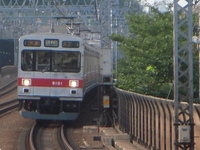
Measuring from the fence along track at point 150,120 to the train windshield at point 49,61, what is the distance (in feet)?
8.49

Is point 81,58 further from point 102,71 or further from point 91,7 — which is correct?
point 91,7

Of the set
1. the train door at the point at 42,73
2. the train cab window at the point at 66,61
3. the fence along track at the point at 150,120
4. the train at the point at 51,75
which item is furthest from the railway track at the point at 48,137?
the train cab window at the point at 66,61

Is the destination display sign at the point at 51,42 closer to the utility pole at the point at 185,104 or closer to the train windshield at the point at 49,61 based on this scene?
the train windshield at the point at 49,61

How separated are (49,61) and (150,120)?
6.11m

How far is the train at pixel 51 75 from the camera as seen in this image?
16156 mm

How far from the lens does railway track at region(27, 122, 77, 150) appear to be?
13.3m

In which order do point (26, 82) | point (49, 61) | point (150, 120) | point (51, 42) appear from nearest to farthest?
point (150, 120) → point (26, 82) → point (49, 61) → point (51, 42)

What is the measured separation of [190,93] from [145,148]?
2.92 meters

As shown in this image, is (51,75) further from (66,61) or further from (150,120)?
(150,120)

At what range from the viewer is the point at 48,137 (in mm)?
15156

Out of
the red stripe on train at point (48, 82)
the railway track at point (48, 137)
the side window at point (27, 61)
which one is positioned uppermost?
the side window at point (27, 61)

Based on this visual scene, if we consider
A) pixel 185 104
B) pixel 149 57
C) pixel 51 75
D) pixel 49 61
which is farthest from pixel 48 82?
pixel 185 104

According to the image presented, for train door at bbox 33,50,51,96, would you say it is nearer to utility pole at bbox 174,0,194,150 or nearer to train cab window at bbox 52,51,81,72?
train cab window at bbox 52,51,81,72

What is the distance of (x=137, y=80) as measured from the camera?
15578 millimetres
